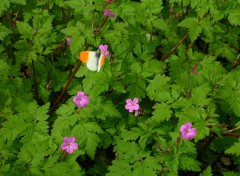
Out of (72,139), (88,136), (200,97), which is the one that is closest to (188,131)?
(200,97)

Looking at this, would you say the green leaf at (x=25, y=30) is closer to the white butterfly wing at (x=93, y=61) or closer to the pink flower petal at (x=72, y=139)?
the white butterfly wing at (x=93, y=61)

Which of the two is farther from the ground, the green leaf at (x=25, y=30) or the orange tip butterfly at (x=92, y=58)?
the orange tip butterfly at (x=92, y=58)

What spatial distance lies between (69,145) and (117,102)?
3.59 ft

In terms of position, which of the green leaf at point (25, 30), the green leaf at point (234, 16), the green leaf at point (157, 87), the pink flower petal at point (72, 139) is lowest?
the pink flower petal at point (72, 139)

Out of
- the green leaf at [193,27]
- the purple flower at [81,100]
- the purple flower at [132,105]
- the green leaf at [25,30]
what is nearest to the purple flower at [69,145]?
the purple flower at [81,100]

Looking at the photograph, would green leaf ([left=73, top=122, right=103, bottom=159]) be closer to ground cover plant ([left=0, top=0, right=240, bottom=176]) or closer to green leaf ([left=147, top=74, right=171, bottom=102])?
ground cover plant ([left=0, top=0, right=240, bottom=176])

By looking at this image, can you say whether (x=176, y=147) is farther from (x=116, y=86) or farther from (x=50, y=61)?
(x=50, y=61)

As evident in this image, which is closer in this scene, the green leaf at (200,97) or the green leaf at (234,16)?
the green leaf at (200,97)

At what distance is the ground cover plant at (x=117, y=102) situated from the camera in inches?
132

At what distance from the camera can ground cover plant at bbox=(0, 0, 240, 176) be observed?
336 cm

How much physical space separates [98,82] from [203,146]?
65.0 inches

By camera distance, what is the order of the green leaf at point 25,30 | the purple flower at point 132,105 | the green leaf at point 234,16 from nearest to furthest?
the purple flower at point 132,105
the green leaf at point 234,16
the green leaf at point 25,30

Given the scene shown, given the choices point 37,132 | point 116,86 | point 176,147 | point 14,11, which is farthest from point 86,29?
point 14,11

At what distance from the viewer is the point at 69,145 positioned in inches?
131
